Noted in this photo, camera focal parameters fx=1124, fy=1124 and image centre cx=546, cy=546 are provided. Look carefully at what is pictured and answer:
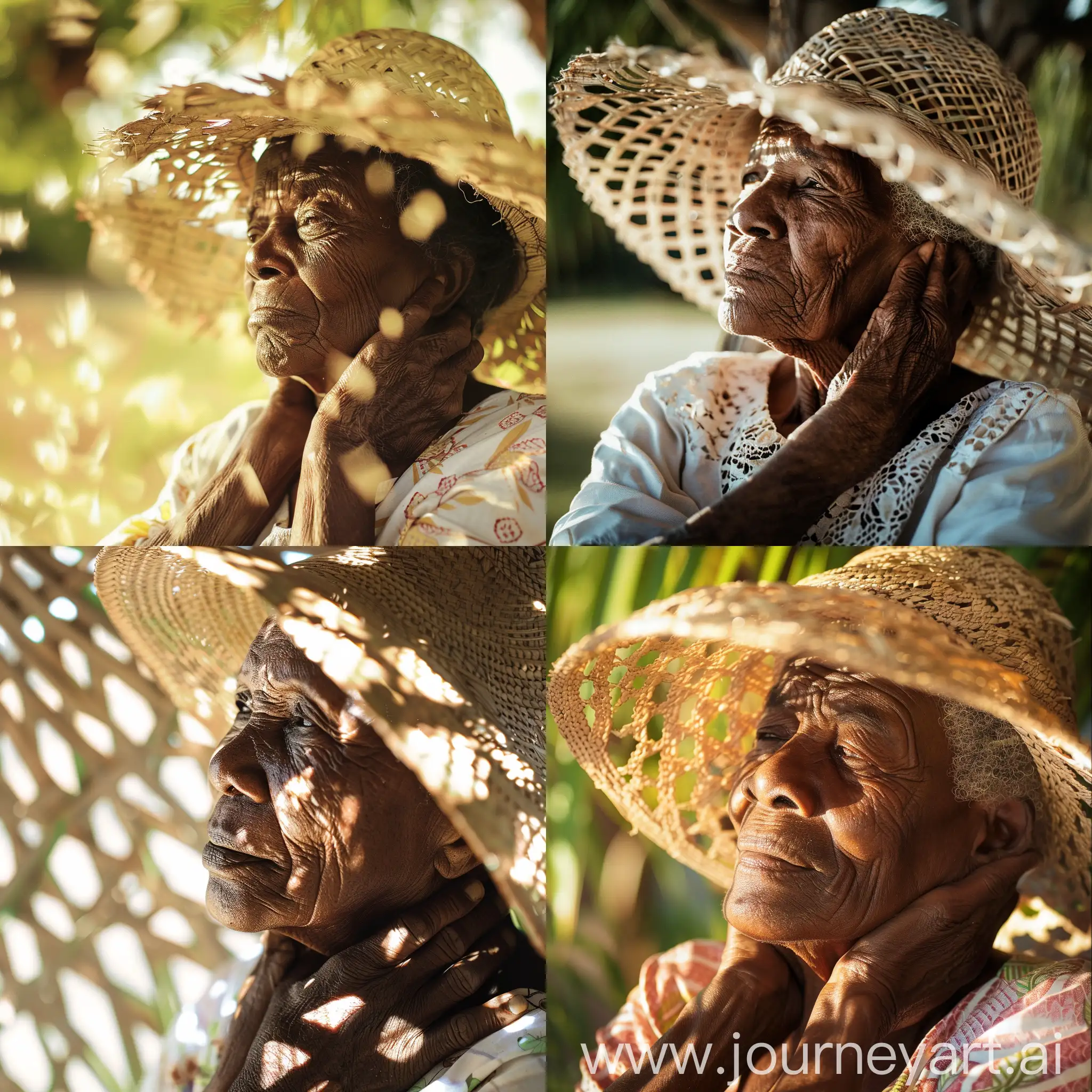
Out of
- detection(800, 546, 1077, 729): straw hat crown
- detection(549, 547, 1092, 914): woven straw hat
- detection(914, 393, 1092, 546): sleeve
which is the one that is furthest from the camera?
detection(914, 393, 1092, 546): sleeve

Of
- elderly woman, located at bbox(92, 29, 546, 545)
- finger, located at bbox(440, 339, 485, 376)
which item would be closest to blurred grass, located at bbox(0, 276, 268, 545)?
elderly woman, located at bbox(92, 29, 546, 545)

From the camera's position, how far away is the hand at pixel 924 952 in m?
1.31

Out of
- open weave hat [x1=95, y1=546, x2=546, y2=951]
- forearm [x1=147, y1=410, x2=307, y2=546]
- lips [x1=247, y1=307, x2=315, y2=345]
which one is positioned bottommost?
open weave hat [x1=95, y1=546, x2=546, y2=951]

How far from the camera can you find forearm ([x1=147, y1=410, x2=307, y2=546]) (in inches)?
61.9

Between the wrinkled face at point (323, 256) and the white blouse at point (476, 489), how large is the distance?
7.5 inches

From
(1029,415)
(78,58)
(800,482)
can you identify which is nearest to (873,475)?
(800,482)

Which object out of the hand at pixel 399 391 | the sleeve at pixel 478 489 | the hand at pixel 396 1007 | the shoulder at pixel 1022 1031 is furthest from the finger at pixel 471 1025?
the hand at pixel 399 391

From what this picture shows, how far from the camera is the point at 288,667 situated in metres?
1.50

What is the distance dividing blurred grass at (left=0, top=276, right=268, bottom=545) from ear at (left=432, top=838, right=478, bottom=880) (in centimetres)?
66

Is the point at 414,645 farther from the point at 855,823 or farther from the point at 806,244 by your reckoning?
the point at 806,244

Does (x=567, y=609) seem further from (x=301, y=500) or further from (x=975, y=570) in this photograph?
(x=975, y=570)

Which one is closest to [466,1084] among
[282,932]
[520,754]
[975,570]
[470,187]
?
[282,932]

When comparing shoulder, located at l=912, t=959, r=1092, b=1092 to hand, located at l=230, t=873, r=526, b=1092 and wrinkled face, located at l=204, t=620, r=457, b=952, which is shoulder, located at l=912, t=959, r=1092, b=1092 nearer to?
hand, located at l=230, t=873, r=526, b=1092

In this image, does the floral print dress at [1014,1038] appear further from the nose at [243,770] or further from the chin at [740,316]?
the chin at [740,316]
